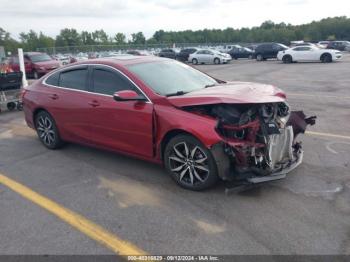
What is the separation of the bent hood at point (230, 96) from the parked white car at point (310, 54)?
25490 mm

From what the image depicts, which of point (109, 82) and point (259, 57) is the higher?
point (109, 82)

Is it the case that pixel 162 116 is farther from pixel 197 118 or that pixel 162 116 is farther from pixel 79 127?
pixel 79 127

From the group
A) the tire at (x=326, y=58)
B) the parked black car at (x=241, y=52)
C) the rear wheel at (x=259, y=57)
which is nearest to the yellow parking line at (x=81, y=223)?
the tire at (x=326, y=58)

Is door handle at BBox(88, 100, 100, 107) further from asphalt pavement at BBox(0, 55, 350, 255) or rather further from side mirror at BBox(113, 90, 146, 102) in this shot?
asphalt pavement at BBox(0, 55, 350, 255)

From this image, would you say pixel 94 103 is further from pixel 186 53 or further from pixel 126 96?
pixel 186 53

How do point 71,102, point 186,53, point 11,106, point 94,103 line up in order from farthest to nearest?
point 186,53 < point 11,106 < point 71,102 < point 94,103

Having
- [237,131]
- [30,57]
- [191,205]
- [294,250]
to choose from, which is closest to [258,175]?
[237,131]

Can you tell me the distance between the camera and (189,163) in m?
4.62

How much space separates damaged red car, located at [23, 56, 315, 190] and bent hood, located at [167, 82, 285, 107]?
0.01 meters

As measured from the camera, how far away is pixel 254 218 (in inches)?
156

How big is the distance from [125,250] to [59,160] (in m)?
3.07

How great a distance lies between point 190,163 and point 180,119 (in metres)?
0.56

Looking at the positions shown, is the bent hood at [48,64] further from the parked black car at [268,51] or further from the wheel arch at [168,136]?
the wheel arch at [168,136]

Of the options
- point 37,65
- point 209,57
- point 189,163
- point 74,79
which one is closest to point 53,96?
point 74,79
